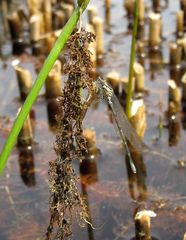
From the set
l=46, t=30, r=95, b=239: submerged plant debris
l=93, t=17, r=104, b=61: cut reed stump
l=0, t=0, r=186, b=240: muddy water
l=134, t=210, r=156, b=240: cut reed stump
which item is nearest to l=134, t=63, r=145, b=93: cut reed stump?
l=0, t=0, r=186, b=240: muddy water

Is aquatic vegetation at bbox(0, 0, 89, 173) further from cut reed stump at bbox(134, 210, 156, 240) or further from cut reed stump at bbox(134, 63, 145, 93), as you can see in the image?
cut reed stump at bbox(134, 63, 145, 93)

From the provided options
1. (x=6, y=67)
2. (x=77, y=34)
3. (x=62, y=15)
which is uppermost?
(x=77, y=34)

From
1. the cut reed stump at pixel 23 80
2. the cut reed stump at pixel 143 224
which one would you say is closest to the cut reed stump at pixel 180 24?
the cut reed stump at pixel 23 80

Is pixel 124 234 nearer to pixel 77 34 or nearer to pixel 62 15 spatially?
pixel 77 34

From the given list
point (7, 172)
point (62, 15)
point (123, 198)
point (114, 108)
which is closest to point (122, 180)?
point (123, 198)

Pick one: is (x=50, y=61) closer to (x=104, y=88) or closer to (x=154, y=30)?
(x=104, y=88)

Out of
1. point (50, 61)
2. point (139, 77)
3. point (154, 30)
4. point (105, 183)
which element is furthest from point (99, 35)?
point (50, 61)
